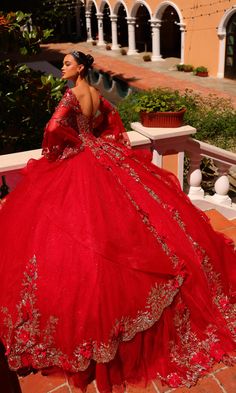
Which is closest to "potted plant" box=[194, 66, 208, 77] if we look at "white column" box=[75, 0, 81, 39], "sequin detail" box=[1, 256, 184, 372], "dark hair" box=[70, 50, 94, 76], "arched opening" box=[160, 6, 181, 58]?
"arched opening" box=[160, 6, 181, 58]

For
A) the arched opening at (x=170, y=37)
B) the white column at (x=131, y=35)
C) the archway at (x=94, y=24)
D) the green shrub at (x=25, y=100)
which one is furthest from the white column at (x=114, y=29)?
the green shrub at (x=25, y=100)

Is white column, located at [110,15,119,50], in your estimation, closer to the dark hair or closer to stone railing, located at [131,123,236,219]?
stone railing, located at [131,123,236,219]

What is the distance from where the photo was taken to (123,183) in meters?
3.04

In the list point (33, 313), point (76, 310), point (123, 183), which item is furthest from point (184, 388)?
point (123, 183)

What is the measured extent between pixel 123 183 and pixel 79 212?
489 mm

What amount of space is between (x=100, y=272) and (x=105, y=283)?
78 millimetres

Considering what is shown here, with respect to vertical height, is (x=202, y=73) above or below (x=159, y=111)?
below

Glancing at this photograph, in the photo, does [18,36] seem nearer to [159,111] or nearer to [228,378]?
[159,111]

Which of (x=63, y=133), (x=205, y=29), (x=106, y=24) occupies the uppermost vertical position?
(x=106, y=24)

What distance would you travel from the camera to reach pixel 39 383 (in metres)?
2.72

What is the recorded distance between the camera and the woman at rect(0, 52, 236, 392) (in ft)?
8.38

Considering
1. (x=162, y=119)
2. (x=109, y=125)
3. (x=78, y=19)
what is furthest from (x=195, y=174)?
(x=78, y=19)

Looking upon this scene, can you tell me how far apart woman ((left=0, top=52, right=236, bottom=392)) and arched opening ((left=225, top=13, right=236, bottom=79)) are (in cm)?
2032

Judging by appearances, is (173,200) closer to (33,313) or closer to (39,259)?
(39,259)
